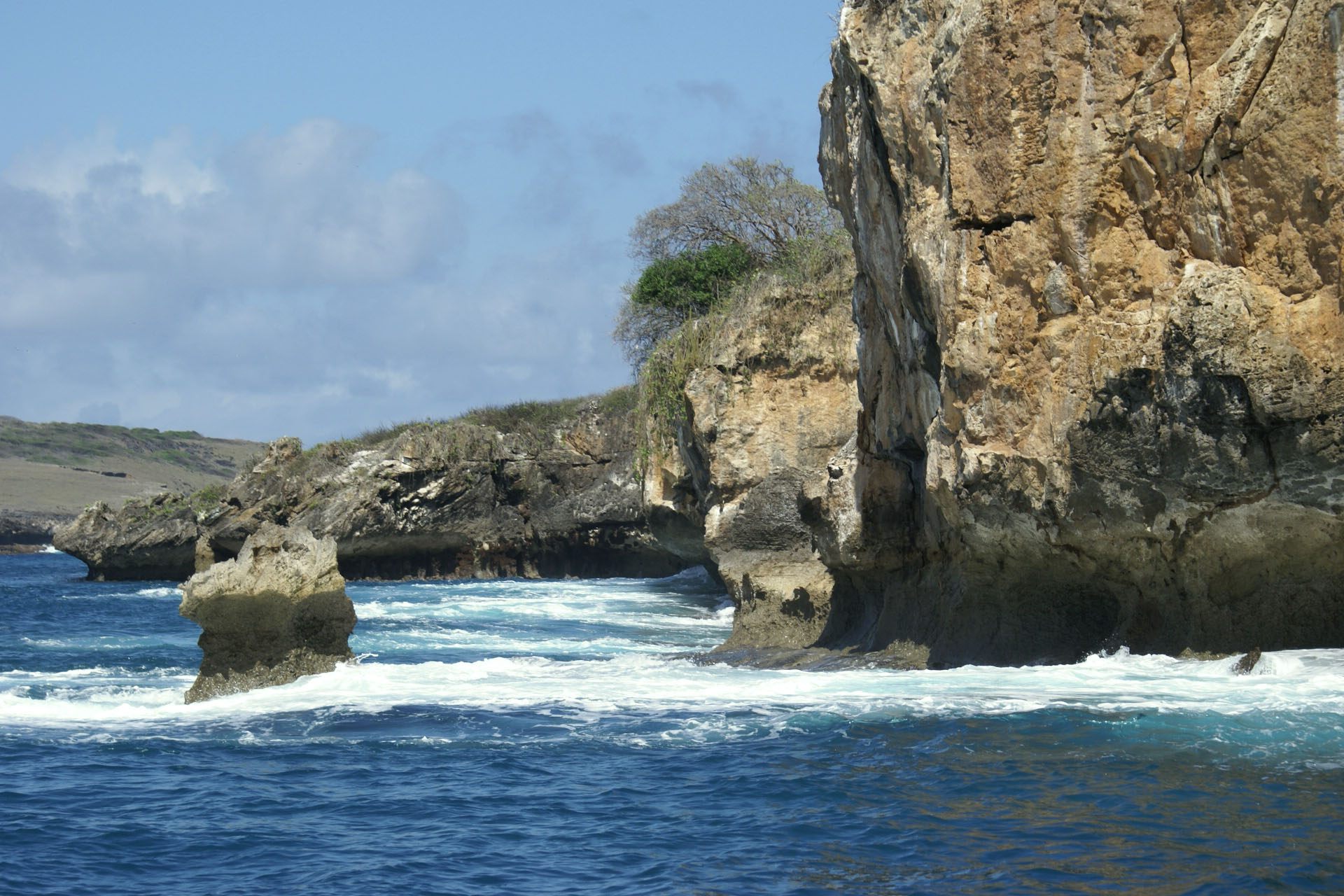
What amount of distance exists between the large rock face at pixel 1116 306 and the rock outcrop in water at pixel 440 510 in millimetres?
26390

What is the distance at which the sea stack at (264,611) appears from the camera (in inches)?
531

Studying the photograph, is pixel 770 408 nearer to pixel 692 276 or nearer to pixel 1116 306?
pixel 692 276

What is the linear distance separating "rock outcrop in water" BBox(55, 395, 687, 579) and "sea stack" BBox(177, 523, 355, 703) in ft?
83.3

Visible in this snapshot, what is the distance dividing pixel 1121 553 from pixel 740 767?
4.63m

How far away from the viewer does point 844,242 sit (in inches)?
883

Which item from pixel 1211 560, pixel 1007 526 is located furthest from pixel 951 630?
pixel 1211 560

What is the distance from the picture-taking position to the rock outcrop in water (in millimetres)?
40594

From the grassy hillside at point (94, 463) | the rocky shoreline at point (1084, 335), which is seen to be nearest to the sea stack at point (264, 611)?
the rocky shoreline at point (1084, 335)

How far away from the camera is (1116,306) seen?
11.5 meters

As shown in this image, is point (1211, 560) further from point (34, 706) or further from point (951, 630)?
point (34, 706)

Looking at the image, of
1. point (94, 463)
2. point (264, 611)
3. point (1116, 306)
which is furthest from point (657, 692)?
point (94, 463)

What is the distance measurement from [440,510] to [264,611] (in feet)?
92.2

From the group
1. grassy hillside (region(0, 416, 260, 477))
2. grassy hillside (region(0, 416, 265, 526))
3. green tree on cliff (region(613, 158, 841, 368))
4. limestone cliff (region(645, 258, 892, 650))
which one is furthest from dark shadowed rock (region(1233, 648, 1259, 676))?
grassy hillside (region(0, 416, 260, 477))

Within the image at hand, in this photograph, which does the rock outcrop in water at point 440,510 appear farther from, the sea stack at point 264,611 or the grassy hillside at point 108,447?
the grassy hillside at point 108,447
